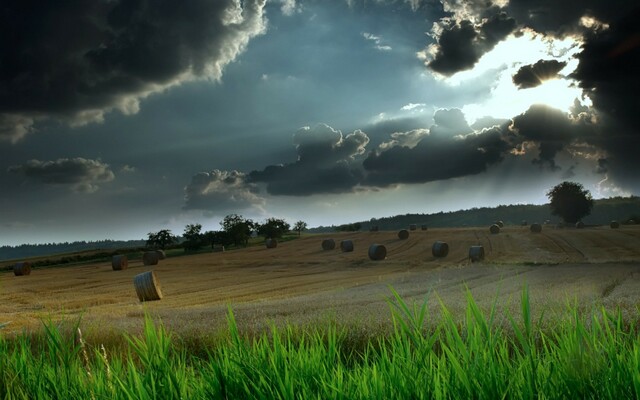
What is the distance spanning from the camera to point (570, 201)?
96.6 m

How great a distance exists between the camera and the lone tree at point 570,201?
96562 mm

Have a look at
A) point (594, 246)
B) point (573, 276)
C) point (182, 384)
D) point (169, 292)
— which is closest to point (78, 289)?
point (169, 292)

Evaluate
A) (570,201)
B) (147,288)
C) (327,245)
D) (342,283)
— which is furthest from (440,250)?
(570,201)

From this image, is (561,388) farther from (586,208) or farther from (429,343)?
(586,208)

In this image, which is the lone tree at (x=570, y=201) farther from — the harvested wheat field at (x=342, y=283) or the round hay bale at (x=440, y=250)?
the round hay bale at (x=440, y=250)

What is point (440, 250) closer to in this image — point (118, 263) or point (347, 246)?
Result: point (347, 246)

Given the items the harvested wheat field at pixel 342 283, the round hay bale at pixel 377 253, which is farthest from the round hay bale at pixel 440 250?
the round hay bale at pixel 377 253

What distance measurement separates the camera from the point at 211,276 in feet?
117

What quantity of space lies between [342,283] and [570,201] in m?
82.6

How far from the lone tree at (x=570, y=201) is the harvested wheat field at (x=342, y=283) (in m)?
40.9

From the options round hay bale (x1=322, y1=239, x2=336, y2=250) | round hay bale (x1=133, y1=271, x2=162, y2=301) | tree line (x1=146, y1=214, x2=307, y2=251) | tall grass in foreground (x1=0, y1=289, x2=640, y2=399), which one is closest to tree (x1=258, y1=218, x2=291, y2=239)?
tree line (x1=146, y1=214, x2=307, y2=251)

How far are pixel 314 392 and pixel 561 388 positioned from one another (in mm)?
1107

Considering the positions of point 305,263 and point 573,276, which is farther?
point 305,263

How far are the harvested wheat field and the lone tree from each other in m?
40.9
